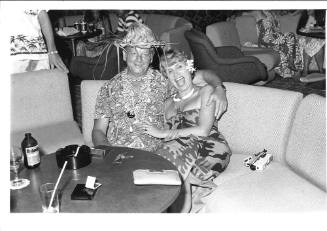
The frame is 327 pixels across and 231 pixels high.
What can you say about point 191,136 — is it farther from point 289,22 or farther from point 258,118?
point 289,22

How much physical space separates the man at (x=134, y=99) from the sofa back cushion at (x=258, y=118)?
17cm

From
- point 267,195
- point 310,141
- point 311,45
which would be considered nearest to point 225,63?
point 311,45

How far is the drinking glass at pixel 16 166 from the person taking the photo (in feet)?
6.68

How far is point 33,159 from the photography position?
221cm

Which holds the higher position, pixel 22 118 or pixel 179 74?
pixel 179 74

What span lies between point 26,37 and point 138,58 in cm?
115

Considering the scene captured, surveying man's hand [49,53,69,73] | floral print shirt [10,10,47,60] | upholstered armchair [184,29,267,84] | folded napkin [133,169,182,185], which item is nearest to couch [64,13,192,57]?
upholstered armchair [184,29,267,84]

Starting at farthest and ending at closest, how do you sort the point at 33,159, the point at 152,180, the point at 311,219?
the point at 33,159 < the point at 152,180 < the point at 311,219

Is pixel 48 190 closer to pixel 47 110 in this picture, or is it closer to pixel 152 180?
pixel 152 180

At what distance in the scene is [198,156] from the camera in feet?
8.96

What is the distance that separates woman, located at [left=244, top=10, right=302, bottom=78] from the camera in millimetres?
6508

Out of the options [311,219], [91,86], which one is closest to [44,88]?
[91,86]

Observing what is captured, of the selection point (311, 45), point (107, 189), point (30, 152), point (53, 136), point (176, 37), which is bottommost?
point (53, 136)

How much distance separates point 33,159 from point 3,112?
40.9 inches
